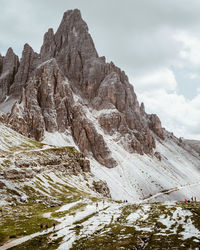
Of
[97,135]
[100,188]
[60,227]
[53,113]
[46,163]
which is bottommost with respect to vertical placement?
[100,188]

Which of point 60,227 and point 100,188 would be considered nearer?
point 60,227

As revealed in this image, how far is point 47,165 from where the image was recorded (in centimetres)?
8444

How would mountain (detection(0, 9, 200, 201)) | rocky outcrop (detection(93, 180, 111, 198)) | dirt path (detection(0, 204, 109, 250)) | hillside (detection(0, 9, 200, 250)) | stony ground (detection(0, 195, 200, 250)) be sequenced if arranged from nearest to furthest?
stony ground (detection(0, 195, 200, 250)) < dirt path (detection(0, 204, 109, 250)) < hillside (detection(0, 9, 200, 250)) < rocky outcrop (detection(93, 180, 111, 198)) < mountain (detection(0, 9, 200, 201))

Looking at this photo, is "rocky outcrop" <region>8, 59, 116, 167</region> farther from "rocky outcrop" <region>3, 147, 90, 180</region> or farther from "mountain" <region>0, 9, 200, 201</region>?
"rocky outcrop" <region>3, 147, 90, 180</region>

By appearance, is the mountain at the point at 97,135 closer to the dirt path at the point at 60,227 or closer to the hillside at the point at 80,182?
the hillside at the point at 80,182

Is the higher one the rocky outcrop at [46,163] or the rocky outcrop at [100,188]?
the rocky outcrop at [46,163]

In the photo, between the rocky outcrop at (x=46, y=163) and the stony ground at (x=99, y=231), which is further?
the rocky outcrop at (x=46, y=163)

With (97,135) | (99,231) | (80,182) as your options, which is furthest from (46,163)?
(97,135)

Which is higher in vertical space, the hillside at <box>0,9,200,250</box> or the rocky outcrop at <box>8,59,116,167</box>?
the rocky outcrop at <box>8,59,116,167</box>

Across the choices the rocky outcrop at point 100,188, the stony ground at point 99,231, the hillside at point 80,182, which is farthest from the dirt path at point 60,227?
the rocky outcrop at point 100,188

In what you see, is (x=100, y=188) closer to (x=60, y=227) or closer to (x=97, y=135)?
(x=97, y=135)

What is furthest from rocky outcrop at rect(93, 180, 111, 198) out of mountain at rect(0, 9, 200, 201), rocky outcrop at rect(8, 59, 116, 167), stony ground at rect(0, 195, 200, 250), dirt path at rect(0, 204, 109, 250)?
stony ground at rect(0, 195, 200, 250)

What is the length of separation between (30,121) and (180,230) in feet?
411

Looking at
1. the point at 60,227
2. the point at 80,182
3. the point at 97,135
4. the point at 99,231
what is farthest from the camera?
the point at 97,135
